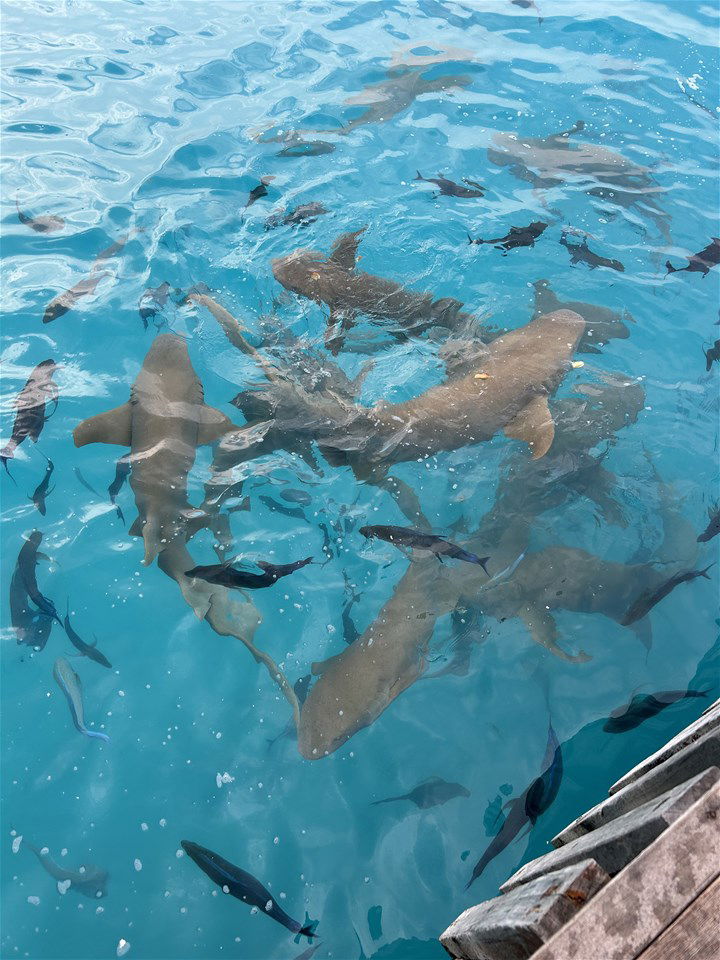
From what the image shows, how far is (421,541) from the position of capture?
4.26 metres

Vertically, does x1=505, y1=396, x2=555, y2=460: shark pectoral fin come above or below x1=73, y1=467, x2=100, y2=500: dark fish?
above

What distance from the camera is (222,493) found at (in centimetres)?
475

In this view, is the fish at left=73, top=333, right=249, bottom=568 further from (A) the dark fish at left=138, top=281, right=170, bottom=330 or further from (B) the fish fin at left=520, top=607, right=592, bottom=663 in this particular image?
(B) the fish fin at left=520, top=607, right=592, bottom=663

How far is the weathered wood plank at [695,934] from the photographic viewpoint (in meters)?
1.66

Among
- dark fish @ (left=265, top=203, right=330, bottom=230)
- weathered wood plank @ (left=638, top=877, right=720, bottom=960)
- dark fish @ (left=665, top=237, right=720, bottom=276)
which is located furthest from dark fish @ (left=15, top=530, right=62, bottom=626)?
dark fish @ (left=665, top=237, right=720, bottom=276)

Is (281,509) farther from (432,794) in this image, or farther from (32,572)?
(432,794)

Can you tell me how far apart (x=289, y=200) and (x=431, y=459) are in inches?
138

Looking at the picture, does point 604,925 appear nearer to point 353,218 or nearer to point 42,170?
point 353,218

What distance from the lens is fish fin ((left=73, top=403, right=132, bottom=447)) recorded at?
189 inches

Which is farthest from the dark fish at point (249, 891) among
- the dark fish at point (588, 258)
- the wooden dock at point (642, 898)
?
the dark fish at point (588, 258)

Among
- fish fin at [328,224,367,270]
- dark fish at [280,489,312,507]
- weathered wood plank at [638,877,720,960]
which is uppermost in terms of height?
weathered wood plank at [638,877,720,960]

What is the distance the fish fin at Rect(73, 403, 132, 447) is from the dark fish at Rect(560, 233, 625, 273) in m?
4.20

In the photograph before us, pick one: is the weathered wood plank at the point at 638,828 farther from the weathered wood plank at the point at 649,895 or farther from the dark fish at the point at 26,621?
the dark fish at the point at 26,621

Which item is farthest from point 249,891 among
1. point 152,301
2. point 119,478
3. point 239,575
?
point 152,301
